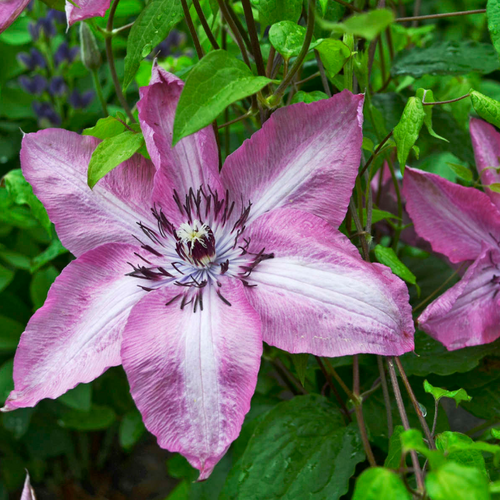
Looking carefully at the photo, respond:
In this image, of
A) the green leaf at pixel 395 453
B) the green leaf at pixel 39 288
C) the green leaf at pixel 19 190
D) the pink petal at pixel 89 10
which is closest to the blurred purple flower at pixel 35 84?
the green leaf at pixel 39 288

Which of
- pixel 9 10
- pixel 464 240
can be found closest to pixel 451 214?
pixel 464 240

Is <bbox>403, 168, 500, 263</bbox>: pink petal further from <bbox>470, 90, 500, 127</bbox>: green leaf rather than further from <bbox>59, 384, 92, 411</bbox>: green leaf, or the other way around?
<bbox>59, 384, 92, 411</bbox>: green leaf

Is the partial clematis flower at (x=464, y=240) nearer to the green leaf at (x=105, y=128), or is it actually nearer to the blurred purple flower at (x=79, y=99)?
the green leaf at (x=105, y=128)

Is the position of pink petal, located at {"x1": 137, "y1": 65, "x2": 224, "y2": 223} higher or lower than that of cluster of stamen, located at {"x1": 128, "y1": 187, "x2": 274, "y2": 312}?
higher

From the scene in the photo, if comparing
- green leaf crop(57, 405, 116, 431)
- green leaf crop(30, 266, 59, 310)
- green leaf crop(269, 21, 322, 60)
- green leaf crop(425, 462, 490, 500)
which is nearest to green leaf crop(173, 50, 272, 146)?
green leaf crop(269, 21, 322, 60)

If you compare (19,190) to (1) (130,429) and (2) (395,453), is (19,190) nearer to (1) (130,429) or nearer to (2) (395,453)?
(2) (395,453)
